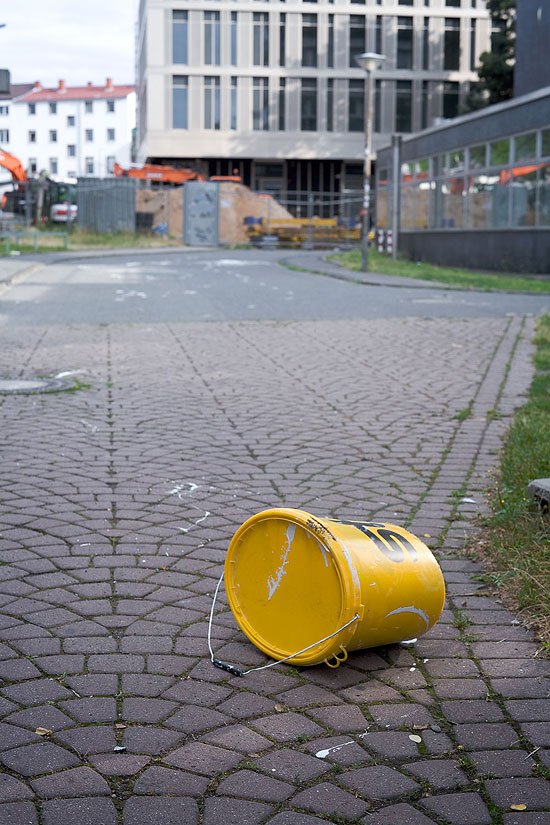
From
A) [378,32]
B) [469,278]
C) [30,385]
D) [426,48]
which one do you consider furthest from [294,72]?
[30,385]

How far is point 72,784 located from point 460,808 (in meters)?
1.01

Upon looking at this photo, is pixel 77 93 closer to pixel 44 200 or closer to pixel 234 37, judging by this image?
pixel 234 37

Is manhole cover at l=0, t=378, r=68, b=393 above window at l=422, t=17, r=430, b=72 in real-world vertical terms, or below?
below

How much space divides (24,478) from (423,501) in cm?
228

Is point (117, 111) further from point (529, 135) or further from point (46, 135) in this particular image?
point (529, 135)

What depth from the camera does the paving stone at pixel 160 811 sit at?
283cm

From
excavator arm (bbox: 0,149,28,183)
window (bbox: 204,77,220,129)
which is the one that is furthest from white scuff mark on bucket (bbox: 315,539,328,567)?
window (bbox: 204,77,220,129)

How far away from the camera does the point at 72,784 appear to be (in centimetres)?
300

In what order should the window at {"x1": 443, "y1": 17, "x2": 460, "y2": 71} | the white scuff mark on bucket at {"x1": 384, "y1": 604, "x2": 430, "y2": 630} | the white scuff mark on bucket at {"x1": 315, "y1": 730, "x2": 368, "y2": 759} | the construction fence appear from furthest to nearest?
the window at {"x1": 443, "y1": 17, "x2": 460, "y2": 71}
the construction fence
the white scuff mark on bucket at {"x1": 384, "y1": 604, "x2": 430, "y2": 630}
the white scuff mark on bucket at {"x1": 315, "y1": 730, "x2": 368, "y2": 759}

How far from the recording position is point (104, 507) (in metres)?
5.91

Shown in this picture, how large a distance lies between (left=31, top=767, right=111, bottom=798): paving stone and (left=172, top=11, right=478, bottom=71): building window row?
67177 mm

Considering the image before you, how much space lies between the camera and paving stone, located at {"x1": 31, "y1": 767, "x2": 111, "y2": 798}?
2.96 meters

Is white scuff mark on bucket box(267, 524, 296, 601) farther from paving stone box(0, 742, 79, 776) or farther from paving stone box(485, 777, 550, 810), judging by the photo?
paving stone box(485, 777, 550, 810)

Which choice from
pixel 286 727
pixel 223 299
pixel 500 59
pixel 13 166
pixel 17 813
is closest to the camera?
pixel 17 813
